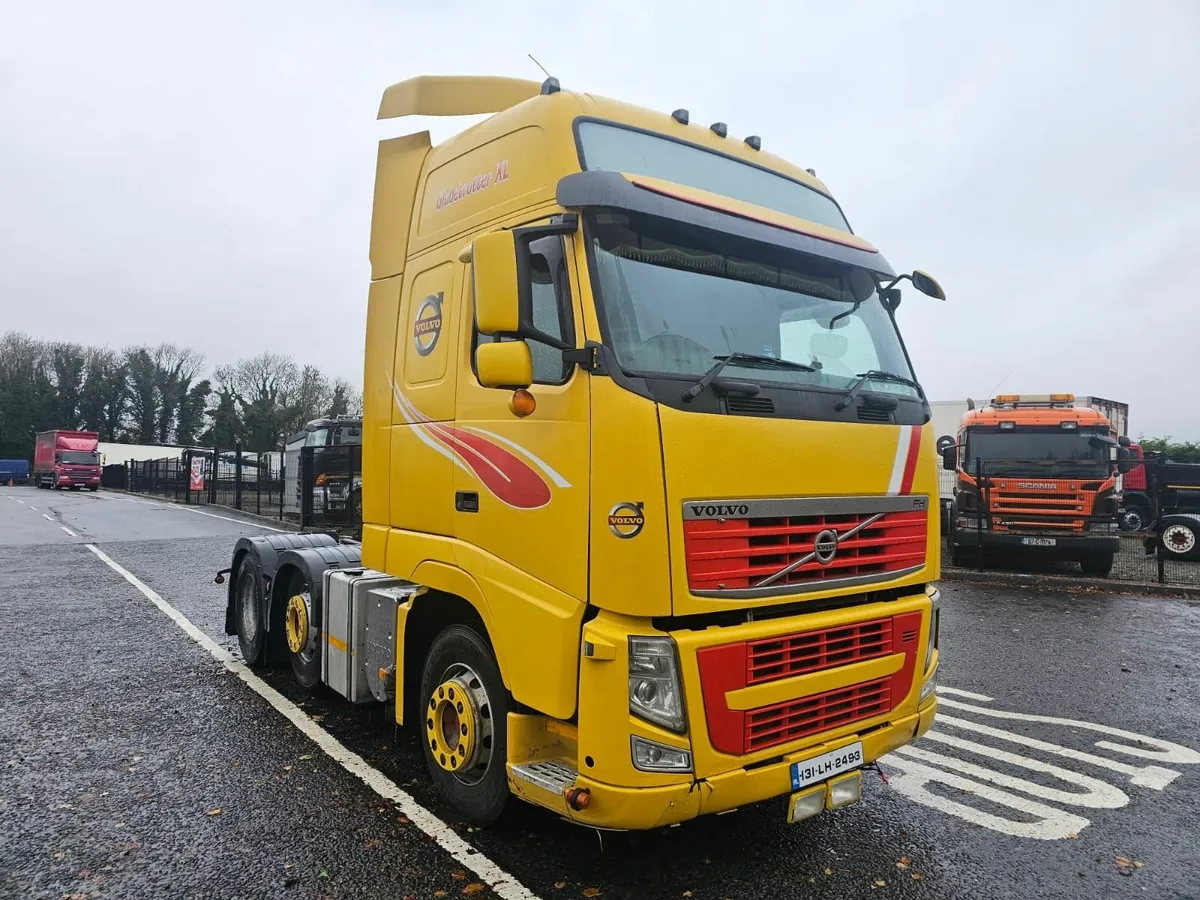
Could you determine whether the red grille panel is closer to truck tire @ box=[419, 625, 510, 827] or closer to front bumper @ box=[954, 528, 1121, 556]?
truck tire @ box=[419, 625, 510, 827]

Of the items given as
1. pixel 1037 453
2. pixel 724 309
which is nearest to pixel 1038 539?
pixel 1037 453

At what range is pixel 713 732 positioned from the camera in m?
3.01

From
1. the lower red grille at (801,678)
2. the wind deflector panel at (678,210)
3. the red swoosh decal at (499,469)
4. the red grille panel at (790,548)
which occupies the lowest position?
the lower red grille at (801,678)

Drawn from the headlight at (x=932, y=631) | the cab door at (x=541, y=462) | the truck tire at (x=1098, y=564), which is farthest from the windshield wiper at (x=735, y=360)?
the truck tire at (x=1098, y=564)

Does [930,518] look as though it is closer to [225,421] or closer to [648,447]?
[648,447]

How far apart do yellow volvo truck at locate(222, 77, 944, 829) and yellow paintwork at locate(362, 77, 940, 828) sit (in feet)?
0.04

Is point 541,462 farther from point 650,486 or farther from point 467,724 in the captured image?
point 467,724

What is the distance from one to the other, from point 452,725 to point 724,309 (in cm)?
241

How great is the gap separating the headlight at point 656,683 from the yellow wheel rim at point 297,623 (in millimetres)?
3528

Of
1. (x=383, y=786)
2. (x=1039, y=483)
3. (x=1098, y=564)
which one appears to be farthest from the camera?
(x=1039, y=483)

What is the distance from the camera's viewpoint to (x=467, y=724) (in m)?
3.72

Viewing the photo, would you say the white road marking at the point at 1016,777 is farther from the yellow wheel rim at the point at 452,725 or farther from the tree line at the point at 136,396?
the tree line at the point at 136,396

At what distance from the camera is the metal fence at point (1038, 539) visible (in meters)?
12.7

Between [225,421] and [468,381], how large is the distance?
74612 mm
